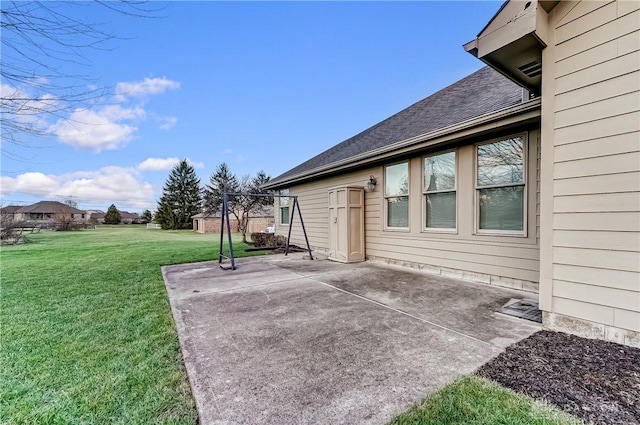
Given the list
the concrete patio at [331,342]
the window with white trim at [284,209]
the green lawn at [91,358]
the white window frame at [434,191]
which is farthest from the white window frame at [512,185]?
the window with white trim at [284,209]

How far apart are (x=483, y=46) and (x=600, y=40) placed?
957 millimetres

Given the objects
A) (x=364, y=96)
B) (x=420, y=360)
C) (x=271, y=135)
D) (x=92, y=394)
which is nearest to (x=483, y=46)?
(x=420, y=360)

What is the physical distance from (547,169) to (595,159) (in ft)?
1.20

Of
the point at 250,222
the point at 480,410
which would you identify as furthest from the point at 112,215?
the point at 480,410

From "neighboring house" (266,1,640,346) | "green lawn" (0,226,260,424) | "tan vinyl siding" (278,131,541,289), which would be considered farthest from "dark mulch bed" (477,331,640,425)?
"green lawn" (0,226,260,424)

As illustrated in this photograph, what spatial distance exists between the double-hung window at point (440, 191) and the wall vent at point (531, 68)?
1837 millimetres

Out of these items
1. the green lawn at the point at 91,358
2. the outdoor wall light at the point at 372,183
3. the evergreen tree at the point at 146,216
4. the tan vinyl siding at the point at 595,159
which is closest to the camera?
the green lawn at the point at 91,358

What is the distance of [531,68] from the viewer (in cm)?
334

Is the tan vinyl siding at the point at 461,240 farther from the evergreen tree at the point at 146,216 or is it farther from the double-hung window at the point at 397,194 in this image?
the evergreen tree at the point at 146,216

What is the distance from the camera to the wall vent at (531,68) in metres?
3.24

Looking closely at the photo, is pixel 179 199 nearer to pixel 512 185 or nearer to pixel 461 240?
pixel 461 240

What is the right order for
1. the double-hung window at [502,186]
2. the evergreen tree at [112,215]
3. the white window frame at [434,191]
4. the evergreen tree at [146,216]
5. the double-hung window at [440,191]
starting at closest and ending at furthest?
the double-hung window at [502,186] < the white window frame at [434,191] < the double-hung window at [440,191] < the evergreen tree at [112,215] < the evergreen tree at [146,216]

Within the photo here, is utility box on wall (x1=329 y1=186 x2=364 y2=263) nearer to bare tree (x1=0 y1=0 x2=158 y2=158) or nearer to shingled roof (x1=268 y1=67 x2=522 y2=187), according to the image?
shingled roof (x1=268 y1=67 x2=522 y2=187)

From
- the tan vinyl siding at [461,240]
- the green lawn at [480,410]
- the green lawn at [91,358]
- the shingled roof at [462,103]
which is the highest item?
the shingled roof at [462,103]
